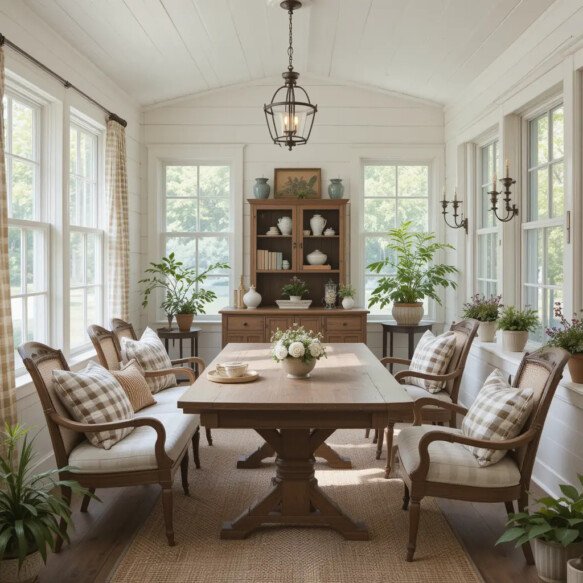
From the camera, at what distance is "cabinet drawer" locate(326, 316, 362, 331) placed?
638cm

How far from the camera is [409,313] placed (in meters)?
6.37

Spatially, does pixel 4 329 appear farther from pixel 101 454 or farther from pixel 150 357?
pixel 150 357

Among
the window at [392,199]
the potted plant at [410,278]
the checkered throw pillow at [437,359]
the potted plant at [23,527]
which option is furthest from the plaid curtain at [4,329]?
the window at [392,199]

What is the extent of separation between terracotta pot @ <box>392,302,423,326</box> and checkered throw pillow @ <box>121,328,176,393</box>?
2606 mm

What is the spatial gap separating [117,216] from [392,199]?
2.98 metres

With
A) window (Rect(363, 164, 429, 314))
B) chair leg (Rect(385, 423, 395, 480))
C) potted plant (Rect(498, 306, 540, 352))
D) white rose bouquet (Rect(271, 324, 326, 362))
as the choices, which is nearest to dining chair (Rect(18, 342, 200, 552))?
white rose bouquet (Rect(271, 324, 326, 362))

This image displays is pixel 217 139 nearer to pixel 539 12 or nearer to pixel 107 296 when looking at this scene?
pixel 107 296

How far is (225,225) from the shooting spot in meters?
7.02

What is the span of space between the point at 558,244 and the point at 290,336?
2.11 meters

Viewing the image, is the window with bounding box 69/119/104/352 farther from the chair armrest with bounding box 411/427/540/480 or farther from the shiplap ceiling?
the chair armrest with bounding box 411/427/540/480

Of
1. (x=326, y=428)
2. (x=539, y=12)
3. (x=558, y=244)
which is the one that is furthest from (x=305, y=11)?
(x=326, y=428)

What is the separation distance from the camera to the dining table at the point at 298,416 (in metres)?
3.08

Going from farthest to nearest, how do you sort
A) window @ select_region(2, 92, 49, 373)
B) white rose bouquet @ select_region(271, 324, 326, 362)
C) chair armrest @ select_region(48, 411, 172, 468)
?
window @ select_region(2, 92, 49, 373), white rose bouquet @ select_region(271, 324, 326, 362), chair armrest @ select_region(48, 411, 172, 468)

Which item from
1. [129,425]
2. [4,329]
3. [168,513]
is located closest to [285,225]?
[4,329]
